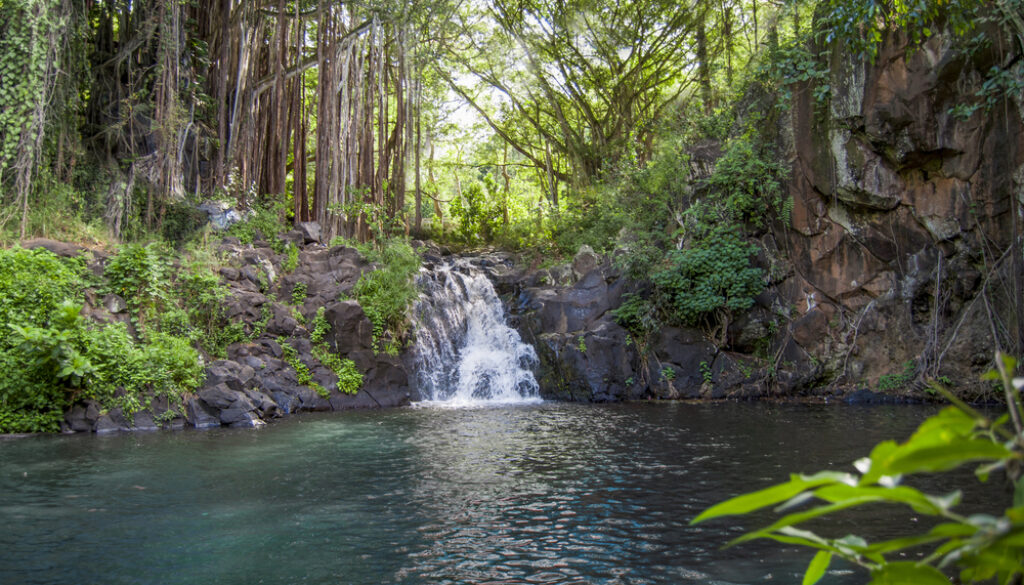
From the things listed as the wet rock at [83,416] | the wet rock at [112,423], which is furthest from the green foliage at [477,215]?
the wet rock at [83,416]

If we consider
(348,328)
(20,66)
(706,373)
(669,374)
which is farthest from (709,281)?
(20,66)

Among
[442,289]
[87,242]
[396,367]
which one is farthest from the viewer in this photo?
[442,289]

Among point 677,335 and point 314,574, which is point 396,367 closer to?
point 677,335

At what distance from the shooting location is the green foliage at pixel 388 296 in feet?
39.9

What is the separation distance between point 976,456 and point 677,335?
1190 centimetres

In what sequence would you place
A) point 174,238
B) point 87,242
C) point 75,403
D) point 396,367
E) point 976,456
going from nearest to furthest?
1. point 976,456
2. point 75,403
3. point 87,242
4. point 396,367
5. point 174,238

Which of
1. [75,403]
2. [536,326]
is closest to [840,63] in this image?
[536,326]

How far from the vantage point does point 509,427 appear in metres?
8.87

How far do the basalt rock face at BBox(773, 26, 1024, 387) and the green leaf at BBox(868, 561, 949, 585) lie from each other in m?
10.9

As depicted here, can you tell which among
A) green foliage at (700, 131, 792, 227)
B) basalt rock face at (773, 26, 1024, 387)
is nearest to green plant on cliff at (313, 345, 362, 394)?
green foliage at (700, 131, 792, 227)

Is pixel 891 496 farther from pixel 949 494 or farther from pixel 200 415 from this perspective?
pixel 200 415

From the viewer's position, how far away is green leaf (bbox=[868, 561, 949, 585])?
29.5 inches

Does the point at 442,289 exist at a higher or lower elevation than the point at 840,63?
lower

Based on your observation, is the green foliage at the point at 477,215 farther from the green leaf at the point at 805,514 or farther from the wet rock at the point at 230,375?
the green leaf at the point at 805,514
